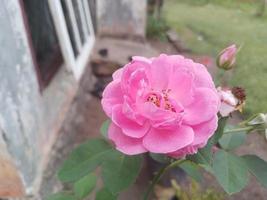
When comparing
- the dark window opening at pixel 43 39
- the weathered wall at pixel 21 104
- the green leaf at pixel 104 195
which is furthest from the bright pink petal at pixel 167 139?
the dark window opening at pixel 43 39

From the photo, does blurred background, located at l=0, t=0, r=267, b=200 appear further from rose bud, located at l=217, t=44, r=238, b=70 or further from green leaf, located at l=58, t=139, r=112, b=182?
green leaf, located at l=58, t=139, r=112, b=182

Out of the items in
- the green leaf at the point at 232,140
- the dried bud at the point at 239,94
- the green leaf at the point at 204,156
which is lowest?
the green leaf at the point at 232,140

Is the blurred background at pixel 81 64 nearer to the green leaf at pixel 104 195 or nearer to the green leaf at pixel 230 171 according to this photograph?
the green leaf at pixel 230 171

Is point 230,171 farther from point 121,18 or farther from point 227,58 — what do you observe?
point 121,18

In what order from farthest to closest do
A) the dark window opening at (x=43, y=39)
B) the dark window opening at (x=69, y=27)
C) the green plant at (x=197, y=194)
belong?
the dark window opening at (x=69, y=27) < the dark window opening at (x=43, y=39) < the green plant at (x=197, y=194)

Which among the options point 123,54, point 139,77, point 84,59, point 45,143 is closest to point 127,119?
point 139,77

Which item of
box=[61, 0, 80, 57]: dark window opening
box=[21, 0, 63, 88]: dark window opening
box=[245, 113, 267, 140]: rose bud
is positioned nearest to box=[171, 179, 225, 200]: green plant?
box=[245, 113, 267, 140]: rose bud

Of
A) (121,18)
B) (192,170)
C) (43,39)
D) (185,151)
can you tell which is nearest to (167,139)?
(185,151)
